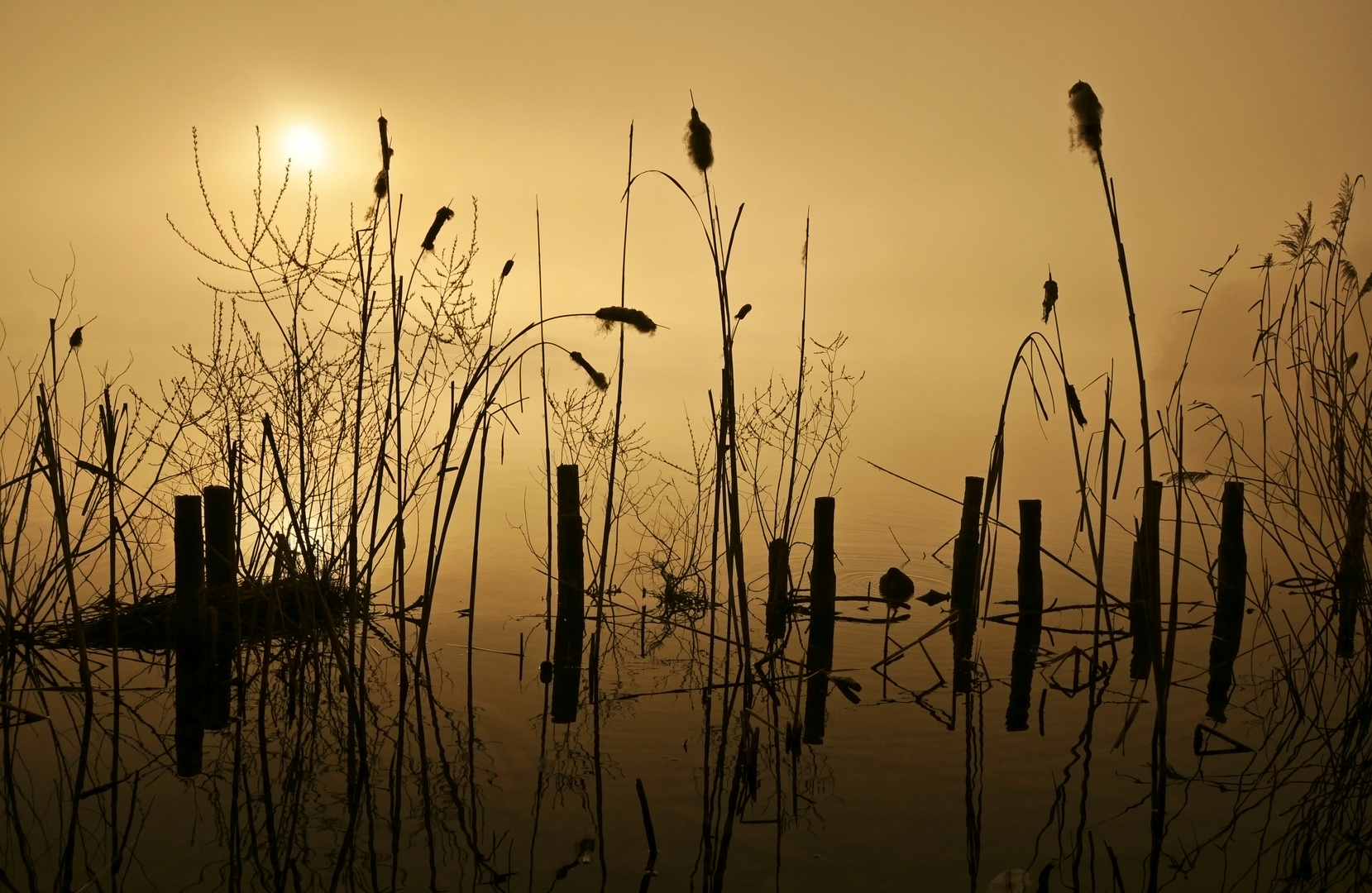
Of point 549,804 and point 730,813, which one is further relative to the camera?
point 549,804

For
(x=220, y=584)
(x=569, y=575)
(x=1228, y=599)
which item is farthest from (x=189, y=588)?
(x=1228, y=599)

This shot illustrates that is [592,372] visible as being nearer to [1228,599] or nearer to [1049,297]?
[1049,297]

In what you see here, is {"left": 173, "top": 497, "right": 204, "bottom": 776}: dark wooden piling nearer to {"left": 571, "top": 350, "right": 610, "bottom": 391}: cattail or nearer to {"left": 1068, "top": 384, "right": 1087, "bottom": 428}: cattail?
{"left": 571, "top": 350, "right": 610, "bottom": 391}: cattail

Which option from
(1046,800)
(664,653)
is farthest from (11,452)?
(1046,800)

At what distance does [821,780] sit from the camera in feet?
12.7

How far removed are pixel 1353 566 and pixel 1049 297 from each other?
143 inches

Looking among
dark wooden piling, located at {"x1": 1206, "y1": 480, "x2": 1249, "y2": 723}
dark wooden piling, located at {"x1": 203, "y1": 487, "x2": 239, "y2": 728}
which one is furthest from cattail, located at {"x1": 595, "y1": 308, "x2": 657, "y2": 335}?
dark wooden piling, located at {"x1": 1206, "y1": 480, "x2": 1249, "y2": 723}

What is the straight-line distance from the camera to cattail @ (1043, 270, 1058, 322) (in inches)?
99.2

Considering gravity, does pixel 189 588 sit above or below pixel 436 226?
below

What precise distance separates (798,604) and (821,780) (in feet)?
10.7

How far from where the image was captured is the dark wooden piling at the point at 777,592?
20.4 feet

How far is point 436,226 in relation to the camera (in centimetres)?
254

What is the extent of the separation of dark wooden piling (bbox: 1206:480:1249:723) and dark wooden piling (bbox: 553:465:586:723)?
3.81 metres

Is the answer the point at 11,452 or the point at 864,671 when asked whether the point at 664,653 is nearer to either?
the point at 864,671
